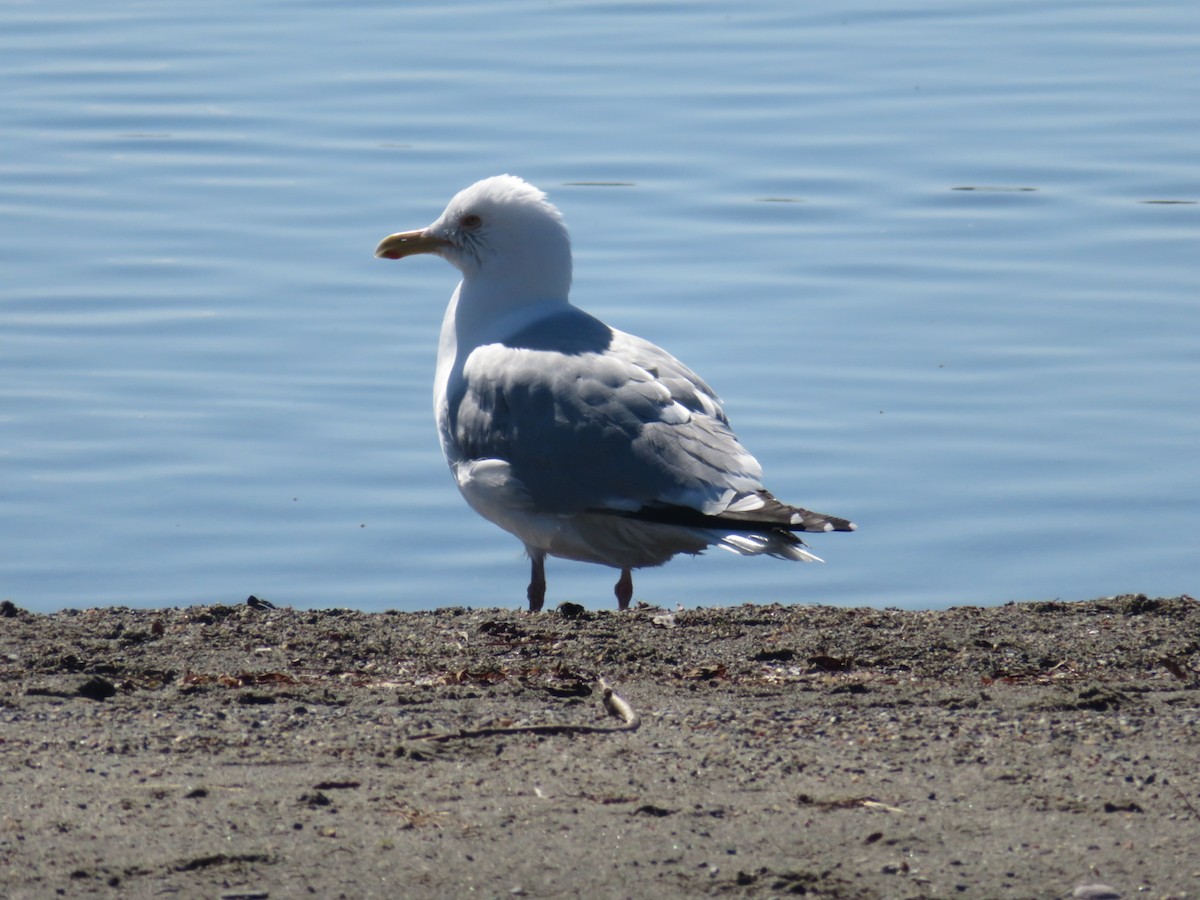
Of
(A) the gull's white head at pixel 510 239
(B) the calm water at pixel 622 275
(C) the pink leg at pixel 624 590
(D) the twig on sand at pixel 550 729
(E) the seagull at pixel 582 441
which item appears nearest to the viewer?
(D) the twig on sand at pixel 550 729

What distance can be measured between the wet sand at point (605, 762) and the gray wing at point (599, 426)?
0.88 meters

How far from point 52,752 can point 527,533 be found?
126 inches

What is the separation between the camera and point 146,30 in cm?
1955

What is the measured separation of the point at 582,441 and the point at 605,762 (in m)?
2.84

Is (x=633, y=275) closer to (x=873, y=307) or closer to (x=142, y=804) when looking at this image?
(x=873, y=307)

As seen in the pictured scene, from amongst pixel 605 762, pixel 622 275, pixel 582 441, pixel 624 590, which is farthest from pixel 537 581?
pixel 622 275

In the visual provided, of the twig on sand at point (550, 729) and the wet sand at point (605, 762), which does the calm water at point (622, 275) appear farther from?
the twig on sand at point (550, 729)

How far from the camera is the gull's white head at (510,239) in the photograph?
28.3ft

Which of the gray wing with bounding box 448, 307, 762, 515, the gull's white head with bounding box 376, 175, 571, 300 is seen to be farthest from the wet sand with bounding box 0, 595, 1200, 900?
the gull's white head with bounding box 376, 175, 571, 300

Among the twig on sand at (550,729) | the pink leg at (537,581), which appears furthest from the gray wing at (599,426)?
the twig on sand at (550,729)

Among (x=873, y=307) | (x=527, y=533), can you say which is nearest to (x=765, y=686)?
(x=527, y=533)

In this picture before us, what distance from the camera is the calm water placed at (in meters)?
9.32

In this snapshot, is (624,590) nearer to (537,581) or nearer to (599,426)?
(537,581)

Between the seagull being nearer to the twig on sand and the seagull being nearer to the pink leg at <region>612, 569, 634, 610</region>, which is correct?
the pink leg at <region>612, 569, 634, 610</region>
